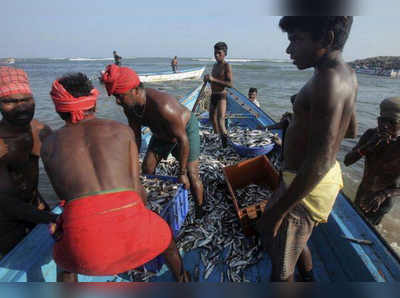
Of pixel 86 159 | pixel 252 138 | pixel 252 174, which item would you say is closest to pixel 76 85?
pixel 86 159

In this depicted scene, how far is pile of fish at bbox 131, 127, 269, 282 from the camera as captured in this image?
326 cm

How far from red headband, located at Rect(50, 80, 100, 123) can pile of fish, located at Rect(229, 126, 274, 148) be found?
4135 millimetres

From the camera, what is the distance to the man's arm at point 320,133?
5.08 ft

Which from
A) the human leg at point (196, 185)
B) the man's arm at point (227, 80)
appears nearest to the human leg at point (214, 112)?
the man's arm at point (227, 80)

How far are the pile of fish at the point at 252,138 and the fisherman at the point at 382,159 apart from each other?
204 centimetres

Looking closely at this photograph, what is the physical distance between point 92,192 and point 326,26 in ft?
6.75

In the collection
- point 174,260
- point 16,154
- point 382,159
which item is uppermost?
point 16,154

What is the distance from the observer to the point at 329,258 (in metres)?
3.00

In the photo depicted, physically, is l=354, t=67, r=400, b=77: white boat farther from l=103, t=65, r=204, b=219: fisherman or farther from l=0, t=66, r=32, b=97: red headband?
l=0, t=66, r=32, b=97: red headband

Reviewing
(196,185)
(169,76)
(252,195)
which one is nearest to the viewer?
(196,185)

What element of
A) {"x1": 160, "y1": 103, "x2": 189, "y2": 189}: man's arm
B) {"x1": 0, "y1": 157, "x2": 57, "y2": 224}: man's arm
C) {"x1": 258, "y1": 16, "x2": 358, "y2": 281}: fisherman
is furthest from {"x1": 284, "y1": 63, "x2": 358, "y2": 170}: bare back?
{"x1": 0, "y1": 157, "x2": 57, "y2": 224}: man's arm

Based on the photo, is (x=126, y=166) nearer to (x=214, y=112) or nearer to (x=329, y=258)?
(x=329, y=258)

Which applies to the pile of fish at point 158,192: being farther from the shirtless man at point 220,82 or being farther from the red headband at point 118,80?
the shirtless man at point 220,82

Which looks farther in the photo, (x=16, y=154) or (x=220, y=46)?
(x=220, y=46)
